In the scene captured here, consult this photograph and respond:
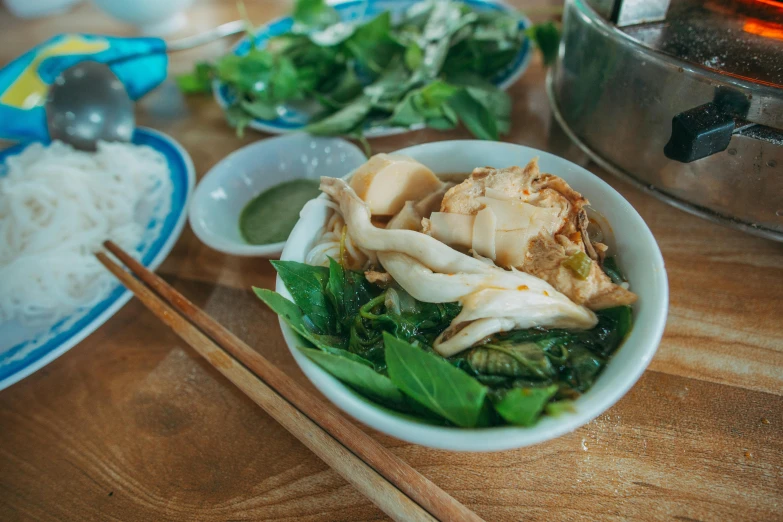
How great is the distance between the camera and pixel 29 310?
1477 millimetres

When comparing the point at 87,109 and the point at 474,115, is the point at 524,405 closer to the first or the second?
the point at 474,115

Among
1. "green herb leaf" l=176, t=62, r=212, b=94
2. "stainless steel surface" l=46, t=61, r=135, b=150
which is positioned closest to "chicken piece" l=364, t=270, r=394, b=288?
"stainless steel surface" l=46, t=61, r=135, b=150

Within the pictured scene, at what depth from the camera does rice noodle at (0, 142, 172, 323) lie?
1504 millimetres

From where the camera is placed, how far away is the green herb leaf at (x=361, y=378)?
897mm

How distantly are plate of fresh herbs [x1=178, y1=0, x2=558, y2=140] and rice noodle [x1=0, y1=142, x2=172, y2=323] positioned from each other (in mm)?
486

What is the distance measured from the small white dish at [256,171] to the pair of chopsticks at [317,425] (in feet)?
1.07

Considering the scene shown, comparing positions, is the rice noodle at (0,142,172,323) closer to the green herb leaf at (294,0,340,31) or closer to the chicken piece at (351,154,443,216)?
the chicken piece at (351,154,443,216)

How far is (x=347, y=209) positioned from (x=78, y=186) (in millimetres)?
1185

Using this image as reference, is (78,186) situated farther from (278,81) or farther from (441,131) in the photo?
(441,131)

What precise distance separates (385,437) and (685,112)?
39.8 inches

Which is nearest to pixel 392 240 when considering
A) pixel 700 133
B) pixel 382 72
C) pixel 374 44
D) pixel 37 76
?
pixel 700 133

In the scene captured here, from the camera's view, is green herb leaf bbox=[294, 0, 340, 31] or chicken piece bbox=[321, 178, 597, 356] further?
green herb leaf bbox=[294, 0, 340, 31]

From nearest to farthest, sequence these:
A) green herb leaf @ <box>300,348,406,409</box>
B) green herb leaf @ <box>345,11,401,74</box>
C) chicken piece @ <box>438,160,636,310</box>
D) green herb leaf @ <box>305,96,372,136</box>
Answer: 1. green herb leaf @ <box>300,348,406,409</box>
2. chicken piece @ <box>438,160,636,310</box>
3. green herb leaf @ <box>305,96,372,136</box>
4. green herb leaf @ <box>345,11,401,74</box>

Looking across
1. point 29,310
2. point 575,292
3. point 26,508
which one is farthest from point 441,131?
point 26,508
